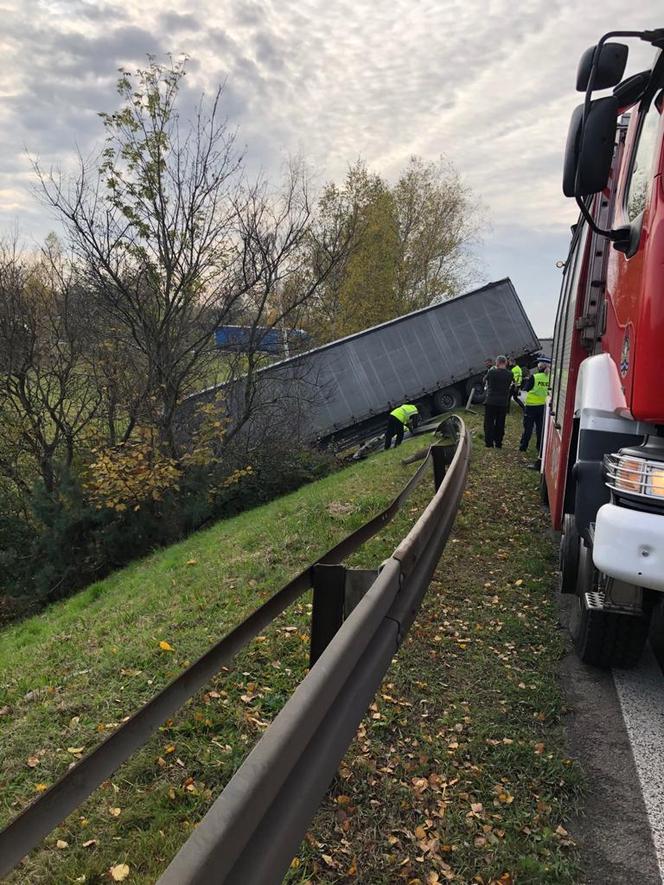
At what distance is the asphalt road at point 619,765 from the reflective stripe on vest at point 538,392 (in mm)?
8883

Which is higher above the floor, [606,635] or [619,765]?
[606,635]

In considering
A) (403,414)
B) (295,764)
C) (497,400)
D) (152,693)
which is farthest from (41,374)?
(295,764)

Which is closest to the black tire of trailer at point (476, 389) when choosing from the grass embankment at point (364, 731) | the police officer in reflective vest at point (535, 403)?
the police officer in reflective vest at point (535, 403)

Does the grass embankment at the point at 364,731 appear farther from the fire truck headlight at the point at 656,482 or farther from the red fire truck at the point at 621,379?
the fire truck headlight at the point at 656,482

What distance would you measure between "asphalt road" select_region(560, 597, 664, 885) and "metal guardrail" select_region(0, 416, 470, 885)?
3.54 ft

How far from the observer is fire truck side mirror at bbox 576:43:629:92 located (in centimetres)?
324

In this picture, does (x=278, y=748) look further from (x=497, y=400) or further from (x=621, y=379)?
(x=497, y=400)

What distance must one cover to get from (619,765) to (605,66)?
339 centimetres

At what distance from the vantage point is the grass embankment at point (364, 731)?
8.45ft

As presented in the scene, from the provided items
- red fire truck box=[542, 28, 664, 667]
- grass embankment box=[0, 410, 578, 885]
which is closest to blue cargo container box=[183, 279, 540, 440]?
grass embankment box=[0, 410, 578, 885]

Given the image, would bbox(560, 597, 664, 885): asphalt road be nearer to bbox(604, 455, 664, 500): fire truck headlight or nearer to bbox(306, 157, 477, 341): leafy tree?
bbox(604, 455, 664, 500): fire truck headlight

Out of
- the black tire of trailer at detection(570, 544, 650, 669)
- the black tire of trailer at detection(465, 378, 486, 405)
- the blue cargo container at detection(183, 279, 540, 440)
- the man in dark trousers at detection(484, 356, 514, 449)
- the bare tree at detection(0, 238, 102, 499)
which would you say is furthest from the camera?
the black tire of trailer at detection(465, 378, 486, 405)

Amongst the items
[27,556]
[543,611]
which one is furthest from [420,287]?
[543,611]

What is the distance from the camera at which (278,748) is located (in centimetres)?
158
